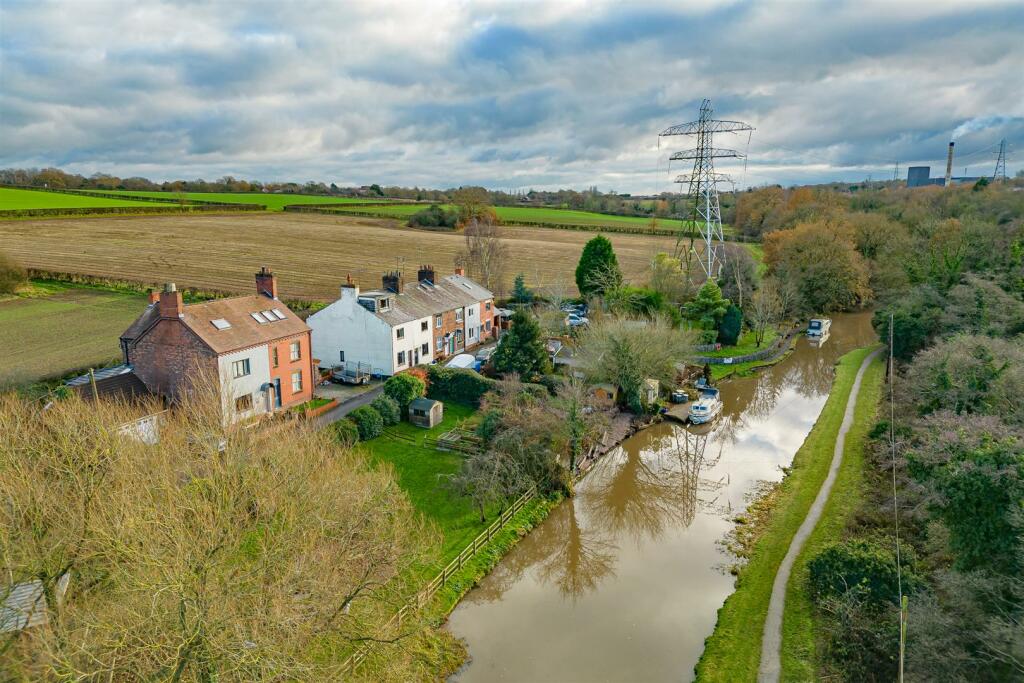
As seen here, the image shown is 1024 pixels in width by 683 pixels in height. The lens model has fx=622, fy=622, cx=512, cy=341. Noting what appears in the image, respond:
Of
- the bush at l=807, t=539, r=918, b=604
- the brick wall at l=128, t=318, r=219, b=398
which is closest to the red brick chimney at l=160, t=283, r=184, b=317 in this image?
the brick wall at l=128, t=318, r=219, b=398

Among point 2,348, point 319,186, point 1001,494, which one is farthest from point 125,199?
point 1001,494

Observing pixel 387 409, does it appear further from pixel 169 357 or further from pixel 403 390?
pixel 169 357

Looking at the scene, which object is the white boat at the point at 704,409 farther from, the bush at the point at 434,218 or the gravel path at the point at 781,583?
the bush at the point at 434,218

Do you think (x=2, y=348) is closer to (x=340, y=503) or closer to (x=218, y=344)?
(x=218, y=344)

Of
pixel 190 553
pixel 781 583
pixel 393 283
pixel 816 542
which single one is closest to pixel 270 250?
pixel 393 283

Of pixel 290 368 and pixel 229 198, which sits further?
pixel 229 198

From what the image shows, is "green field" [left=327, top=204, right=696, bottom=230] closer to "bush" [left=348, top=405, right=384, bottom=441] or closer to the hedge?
the hedge
